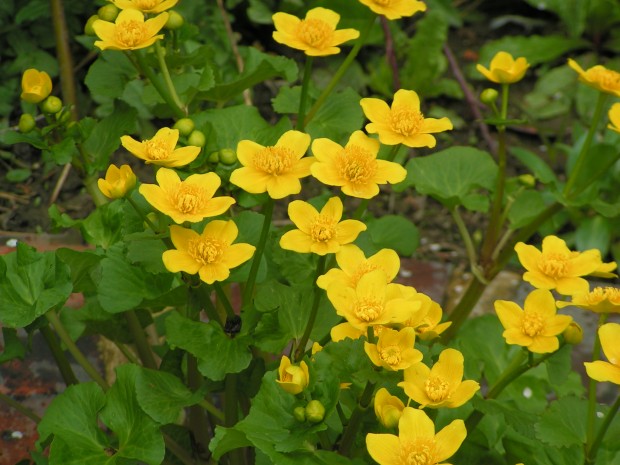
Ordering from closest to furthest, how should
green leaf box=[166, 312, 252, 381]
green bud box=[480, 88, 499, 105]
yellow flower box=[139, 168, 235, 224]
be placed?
yellow flower box=[139, 168, 235, 224] < green leaf box=[166, 312, 252, 381] < green bud box=[480, 88, 499, 105]

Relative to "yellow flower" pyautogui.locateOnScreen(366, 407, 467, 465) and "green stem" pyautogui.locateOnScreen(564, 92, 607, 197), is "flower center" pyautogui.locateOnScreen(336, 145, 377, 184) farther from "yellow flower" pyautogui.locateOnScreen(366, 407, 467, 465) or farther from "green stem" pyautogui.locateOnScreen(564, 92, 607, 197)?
"green stem" pyautogui.locateOnScreen(564, 92, 607, 197)

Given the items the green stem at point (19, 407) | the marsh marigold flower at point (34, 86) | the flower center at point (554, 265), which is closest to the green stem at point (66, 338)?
the green stem at point (19, 407)

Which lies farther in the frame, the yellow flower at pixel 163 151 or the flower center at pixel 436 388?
the yellow flower at pixel 163 151

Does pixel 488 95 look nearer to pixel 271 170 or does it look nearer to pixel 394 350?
pixel 271 170

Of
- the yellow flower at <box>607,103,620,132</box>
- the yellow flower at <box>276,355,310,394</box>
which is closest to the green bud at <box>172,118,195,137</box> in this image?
the yellow flower at <box>276,355,310,394</box>

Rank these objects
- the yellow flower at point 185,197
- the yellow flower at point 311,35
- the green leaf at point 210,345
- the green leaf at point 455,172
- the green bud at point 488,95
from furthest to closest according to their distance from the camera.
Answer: the green leaf at point 455,172 → the green bud at point 488,95 → the yellow flower at point 311,35 → the green leaf at point 210,345 → the yellow flower at point 185,197

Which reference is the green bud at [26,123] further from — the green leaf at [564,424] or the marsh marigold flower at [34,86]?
the green leaf at [564,424]

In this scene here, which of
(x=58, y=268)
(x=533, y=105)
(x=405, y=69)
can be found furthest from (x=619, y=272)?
(x=58, y=268)

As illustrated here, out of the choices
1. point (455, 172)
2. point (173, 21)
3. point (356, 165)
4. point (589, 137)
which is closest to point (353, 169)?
point (356, 165)
